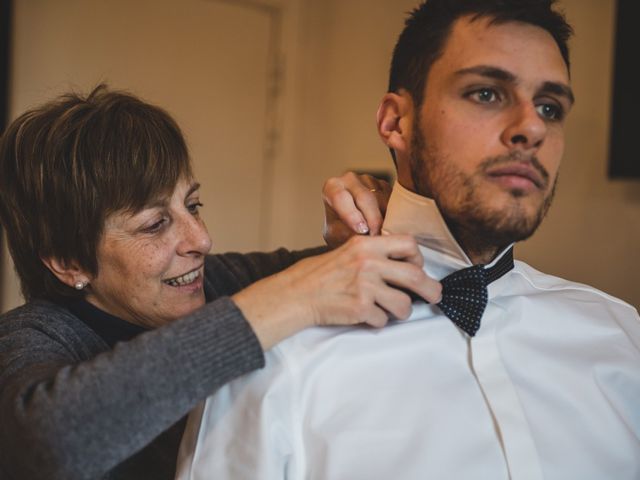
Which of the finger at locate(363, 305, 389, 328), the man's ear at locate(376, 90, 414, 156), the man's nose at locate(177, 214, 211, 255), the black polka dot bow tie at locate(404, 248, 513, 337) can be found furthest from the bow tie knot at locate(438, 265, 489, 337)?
the man's nose at locate(177, 214, 211, 255)

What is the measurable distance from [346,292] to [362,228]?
0.21 metres

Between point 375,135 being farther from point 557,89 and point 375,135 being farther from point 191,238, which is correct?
point 557,89

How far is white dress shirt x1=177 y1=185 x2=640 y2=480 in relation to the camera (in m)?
0.87

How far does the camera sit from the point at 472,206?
0.91 meters

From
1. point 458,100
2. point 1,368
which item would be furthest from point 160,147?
point 458,100

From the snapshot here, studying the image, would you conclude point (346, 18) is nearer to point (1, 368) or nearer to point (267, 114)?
point (267, 114)

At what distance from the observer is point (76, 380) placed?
83cm

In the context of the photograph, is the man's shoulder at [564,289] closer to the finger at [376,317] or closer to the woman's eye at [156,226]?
the finger at [376,317]

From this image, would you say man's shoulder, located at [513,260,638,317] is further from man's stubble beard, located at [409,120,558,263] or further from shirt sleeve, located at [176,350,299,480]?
shirt sleeve, located at [176,350,299,480]

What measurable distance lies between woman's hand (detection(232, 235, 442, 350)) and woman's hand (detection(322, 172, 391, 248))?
0.50ft

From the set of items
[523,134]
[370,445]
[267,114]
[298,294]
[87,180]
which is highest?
[267,114]

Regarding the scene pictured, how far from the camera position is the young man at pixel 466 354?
0.88m

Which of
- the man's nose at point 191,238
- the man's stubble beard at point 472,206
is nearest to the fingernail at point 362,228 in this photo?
the man's stubble beard at point 472,206

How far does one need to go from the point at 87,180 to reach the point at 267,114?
79.2 inches
